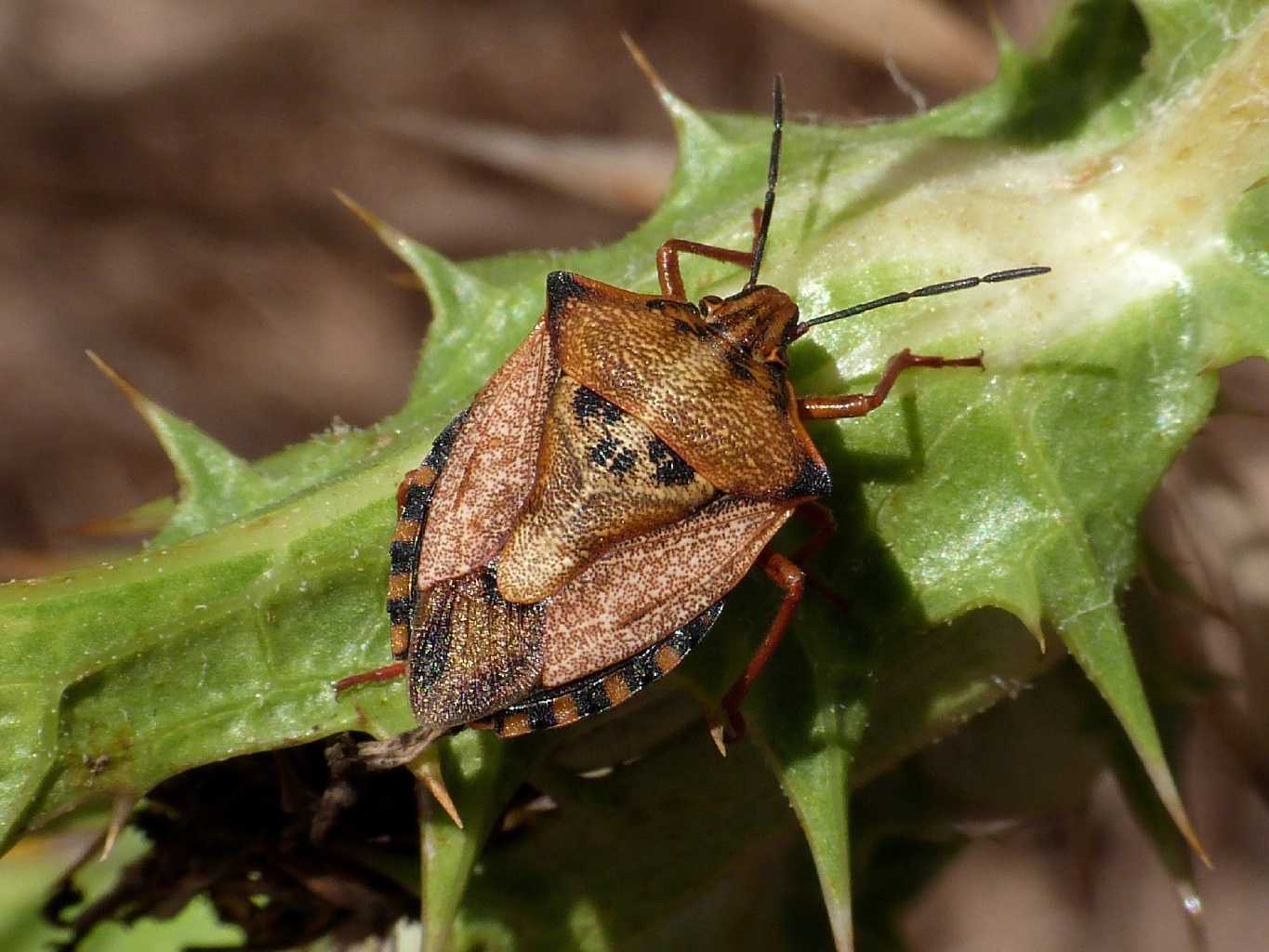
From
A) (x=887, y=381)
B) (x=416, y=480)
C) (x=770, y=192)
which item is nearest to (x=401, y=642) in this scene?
(x=416, y=480)

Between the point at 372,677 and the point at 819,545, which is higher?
the point at 372,677

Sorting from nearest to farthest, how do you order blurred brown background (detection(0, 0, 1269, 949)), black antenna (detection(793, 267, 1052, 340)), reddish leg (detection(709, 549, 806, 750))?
reddish leg (detection(709, 549, 806, 750)) → black antenna (detection(793, 267, 1052, 340)) → blurred brown background (detection(0, 0, 1269, 949))

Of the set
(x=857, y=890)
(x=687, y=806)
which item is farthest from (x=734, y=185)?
(x=857, y=890)

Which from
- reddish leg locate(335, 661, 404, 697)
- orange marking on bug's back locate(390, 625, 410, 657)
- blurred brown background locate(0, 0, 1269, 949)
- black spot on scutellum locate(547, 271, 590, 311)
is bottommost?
reddish leg locate(335, 661, 404, 697)

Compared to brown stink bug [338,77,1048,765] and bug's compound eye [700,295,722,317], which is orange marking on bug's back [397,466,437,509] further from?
bug's compound eye [700,295,722,317]

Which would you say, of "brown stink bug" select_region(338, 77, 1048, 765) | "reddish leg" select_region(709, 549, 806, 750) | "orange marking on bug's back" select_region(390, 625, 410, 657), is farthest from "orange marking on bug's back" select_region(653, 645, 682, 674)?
"orange marking on bug's back" select_region(390, 625, 410, 657)

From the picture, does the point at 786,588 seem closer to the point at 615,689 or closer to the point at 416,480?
the point at 615,689
